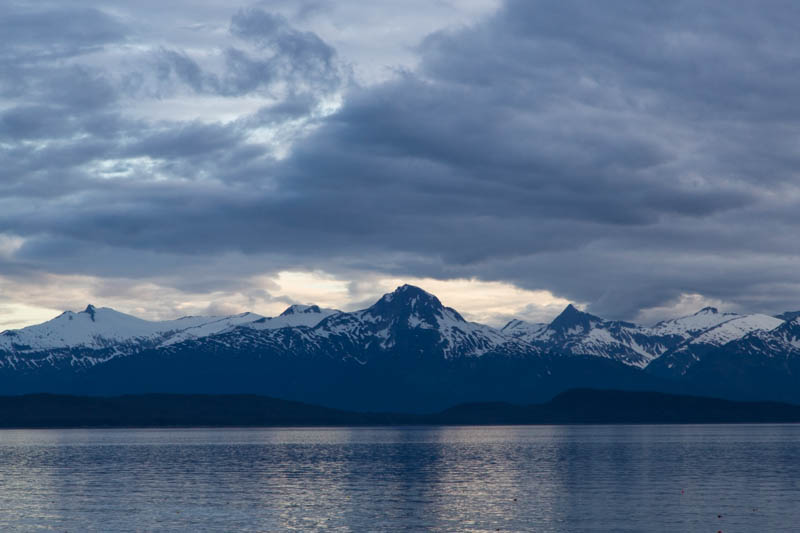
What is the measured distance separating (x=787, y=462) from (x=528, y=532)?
4190 inches

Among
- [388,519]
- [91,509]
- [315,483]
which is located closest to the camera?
[388,519]

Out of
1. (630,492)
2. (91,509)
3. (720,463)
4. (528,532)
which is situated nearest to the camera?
(528,532)

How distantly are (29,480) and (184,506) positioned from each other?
48.1m

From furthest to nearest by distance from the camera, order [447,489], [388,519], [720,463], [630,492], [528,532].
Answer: [720,463] → [447,489] → [630,492] → [388,519] → [528,532]

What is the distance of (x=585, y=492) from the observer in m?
118

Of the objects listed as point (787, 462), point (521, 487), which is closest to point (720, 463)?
point (787, 462)

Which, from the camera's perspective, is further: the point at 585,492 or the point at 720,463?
the point at 720,463

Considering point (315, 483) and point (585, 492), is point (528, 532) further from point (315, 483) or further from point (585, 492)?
point (315, 483)

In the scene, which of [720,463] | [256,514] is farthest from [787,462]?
[256,514]

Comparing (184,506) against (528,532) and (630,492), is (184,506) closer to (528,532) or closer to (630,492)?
(528,532)

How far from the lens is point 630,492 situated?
11700cm

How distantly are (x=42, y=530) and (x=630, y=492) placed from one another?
6360 centimetres

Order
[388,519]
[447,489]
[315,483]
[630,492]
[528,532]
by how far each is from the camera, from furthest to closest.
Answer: [315,483] → [447,489] → [630,492] → [388,519] → [528,532]

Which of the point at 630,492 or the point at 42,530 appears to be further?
the point at 630,492
